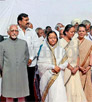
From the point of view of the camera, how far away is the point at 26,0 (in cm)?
548

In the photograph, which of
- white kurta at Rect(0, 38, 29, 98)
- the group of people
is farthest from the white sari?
white kurta at Rect(0, 38, 29, 98)

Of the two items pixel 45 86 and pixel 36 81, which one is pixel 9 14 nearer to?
pixel 36 81

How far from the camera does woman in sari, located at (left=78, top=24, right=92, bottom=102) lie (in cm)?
356

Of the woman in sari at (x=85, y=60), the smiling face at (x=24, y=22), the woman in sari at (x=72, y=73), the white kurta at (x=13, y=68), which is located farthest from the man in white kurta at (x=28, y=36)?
the woman in sari at (x=85, y=60)

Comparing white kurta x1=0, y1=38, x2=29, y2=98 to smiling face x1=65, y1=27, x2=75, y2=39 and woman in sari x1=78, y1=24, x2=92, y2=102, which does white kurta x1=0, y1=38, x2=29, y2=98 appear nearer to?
smiling face x1=65, y1=27, x2=75, y2=39

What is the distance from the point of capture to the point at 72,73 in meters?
3.42

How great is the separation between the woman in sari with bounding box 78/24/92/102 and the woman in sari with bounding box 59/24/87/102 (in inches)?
4.9

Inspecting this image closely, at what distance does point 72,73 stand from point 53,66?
44cm

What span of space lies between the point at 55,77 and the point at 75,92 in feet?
1.47

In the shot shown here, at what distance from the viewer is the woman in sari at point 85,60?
140 inches

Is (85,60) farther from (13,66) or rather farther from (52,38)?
(13,66)

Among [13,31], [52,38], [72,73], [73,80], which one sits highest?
[13,31]

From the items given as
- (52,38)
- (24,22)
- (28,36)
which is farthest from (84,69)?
(24,22)

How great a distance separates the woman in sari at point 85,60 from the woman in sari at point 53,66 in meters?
0.46
